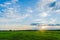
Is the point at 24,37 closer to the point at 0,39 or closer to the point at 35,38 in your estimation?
the point at 35,38

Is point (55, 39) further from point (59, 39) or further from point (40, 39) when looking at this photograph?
point (40, 39)

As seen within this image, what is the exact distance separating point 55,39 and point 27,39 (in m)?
5.06

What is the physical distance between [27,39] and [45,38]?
3361 mm

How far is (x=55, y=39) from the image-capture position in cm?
2741

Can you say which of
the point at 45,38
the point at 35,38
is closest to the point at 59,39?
the point at 45,38

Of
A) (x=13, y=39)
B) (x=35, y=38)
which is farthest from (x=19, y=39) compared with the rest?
(x=35, y=38)

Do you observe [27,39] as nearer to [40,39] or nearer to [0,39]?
[40,39]

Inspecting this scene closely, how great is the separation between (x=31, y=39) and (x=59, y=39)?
5031mm

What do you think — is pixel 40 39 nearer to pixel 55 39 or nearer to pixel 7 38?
pixel 55 39

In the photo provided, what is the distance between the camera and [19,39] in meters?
27.2

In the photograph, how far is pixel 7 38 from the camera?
1099 inches

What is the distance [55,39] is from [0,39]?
9937 mm

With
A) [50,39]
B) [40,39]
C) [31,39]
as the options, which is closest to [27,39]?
[31,39]

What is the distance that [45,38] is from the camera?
91.2 feet
